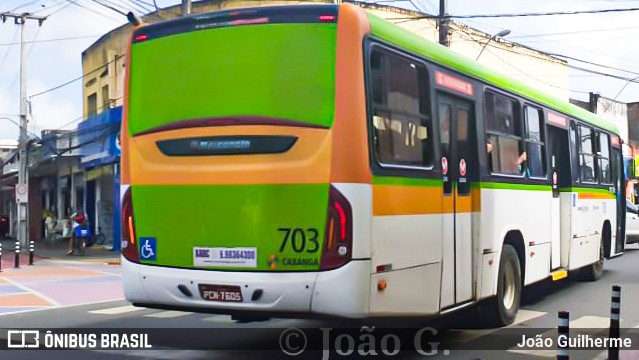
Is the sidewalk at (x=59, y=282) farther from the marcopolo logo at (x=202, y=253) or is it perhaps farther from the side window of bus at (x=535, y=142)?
the side window of bus at (x=535, y=142)

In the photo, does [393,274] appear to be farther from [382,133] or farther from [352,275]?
[382,133]

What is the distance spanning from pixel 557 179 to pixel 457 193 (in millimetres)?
→ 4206

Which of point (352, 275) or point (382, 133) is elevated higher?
point (382, 133)

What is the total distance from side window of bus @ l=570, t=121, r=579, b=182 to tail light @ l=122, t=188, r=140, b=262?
749 cm

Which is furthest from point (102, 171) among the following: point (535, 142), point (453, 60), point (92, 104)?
point (453, 60)

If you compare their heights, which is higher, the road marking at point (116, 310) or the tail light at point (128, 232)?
the tail light at point (128, 232)

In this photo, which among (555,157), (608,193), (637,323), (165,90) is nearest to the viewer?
(165,90)

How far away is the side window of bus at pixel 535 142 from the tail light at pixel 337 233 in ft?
15.4

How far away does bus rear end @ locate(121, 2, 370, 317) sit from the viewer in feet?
19.4

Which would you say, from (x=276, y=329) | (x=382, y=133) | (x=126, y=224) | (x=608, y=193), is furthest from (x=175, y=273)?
(x=608, y=193)

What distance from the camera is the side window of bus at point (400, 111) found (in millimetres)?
6242

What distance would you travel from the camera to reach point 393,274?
6234 millimetres

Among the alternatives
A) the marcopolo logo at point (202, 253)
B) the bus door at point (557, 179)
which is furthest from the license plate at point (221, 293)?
the bus door at point (557, 179)

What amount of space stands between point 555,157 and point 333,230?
21.3 ft
